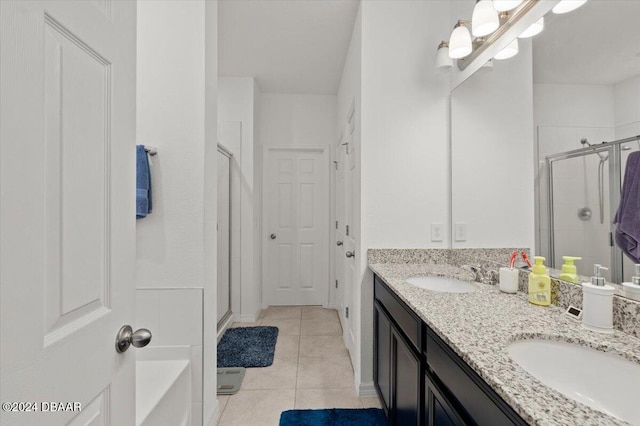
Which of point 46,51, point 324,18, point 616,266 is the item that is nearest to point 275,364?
point 616,266

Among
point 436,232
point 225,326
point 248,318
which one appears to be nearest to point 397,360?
point 436,232

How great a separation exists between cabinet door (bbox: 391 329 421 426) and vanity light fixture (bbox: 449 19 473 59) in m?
1.52

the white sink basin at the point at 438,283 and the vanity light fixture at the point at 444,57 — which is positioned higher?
the vanity light fixture at the point at 444,57

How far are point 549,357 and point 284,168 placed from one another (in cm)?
329

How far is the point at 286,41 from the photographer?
2658 mm

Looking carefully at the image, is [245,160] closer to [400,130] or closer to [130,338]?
[400,130]

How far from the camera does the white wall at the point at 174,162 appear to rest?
5.10ft

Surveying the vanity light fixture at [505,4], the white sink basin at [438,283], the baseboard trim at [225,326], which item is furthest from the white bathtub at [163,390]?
the vanity light fixture at [505,4]

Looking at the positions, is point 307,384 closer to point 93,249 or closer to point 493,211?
point 493,211

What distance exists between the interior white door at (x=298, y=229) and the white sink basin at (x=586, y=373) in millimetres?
3013

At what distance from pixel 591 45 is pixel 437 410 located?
53.0 inches

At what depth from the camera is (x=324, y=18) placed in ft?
7.66

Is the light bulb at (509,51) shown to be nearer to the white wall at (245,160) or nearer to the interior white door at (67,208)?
the interior white door at (67,208)

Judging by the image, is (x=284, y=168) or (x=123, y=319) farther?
(x=284, y=168)
